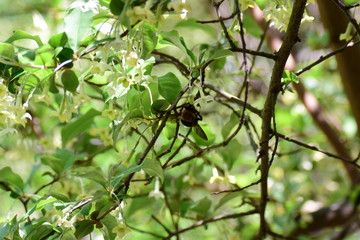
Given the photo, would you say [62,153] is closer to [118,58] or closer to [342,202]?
[118,58]

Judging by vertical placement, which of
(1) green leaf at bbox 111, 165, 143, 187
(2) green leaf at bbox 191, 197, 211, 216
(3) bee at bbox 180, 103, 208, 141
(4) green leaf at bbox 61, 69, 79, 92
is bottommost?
(2) green leaf at bbox 191, 197, 211, 216

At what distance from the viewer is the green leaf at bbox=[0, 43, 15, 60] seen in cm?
74

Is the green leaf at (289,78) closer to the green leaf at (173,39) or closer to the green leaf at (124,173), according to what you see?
the green leaf at (173,39)

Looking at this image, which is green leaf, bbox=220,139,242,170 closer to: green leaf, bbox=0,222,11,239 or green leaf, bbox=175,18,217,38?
green leaf, bbox=175,18,217,38

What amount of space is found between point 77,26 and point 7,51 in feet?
0.37

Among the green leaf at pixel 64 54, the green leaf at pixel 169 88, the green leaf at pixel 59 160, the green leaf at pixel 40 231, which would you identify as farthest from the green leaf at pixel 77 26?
the green leaf at pixel 59 160

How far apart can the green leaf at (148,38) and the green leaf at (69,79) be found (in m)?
0.10

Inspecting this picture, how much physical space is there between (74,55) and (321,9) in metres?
0.72

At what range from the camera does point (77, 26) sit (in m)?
0.70

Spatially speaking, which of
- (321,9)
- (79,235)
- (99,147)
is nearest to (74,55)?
(79,235)

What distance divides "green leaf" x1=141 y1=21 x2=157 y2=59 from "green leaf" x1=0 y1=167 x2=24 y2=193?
1.13ft

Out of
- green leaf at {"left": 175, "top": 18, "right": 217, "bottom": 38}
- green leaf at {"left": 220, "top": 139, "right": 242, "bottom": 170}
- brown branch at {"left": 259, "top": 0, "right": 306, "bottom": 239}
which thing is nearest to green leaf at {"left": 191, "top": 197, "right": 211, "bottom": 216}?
green leaf at {"left": 220, "top": 139, "right": 242, "bottom": 170}

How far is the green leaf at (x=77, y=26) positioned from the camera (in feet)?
2.30

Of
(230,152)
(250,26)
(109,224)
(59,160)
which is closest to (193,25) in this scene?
(250,26)
